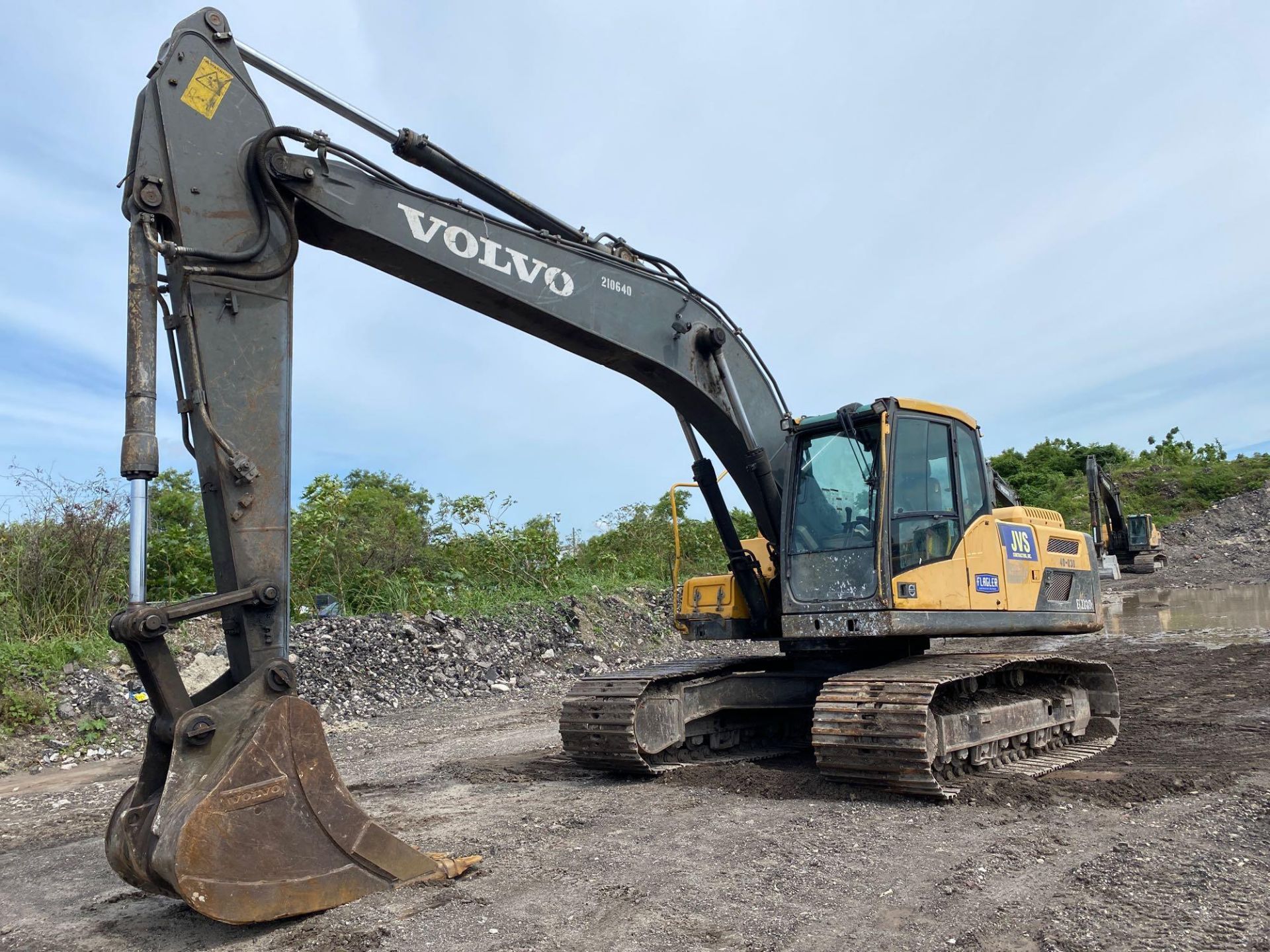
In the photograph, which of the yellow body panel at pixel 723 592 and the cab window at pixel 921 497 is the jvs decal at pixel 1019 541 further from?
the yellow body panel at pixel 723 592

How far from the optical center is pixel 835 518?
21.5 ft

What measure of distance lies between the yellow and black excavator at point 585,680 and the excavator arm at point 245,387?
0.4 inches

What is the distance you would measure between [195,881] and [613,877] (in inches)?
68.8

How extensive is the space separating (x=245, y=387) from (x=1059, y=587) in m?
5.89

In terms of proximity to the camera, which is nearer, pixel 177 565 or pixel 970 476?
pixel 970 476

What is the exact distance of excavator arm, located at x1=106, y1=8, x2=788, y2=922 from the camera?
3.79m

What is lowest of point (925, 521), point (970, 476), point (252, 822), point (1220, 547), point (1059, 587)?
point (252, 822)

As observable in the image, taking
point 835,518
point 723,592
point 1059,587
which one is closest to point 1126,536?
point 1059,587

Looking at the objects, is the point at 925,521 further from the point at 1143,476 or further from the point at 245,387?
the point at 1143,476

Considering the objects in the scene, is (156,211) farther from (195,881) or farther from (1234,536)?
(1234,536)

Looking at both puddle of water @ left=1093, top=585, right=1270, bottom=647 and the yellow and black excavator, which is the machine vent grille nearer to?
the yellow and black excavator

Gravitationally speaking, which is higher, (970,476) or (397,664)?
(970,476)

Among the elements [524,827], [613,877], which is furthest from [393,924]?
[524,827]

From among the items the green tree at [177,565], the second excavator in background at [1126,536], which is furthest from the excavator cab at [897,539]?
the second excavator in background at [1126,536]
